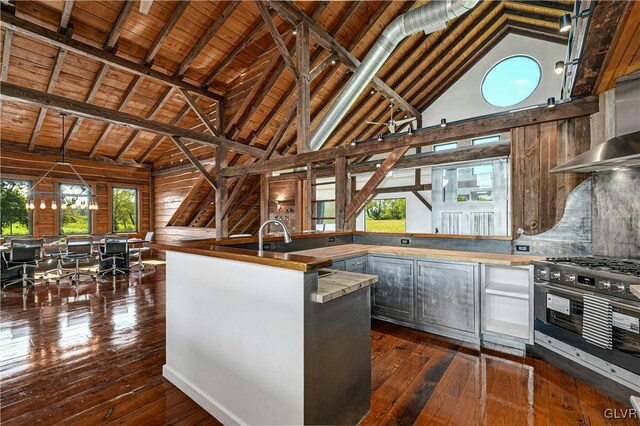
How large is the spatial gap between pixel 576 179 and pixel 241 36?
5585 mm

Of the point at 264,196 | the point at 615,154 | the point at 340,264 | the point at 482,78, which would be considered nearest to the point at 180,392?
the point at 340,264

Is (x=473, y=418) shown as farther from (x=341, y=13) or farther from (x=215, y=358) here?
(x=341, y=13)

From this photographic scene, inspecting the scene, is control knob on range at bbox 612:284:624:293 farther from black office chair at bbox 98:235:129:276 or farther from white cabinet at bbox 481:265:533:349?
black office chair at bbox 98:235:129:276

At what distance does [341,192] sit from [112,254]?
570 cm

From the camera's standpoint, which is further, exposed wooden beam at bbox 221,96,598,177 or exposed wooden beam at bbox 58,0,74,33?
exposed wooden beam at bbox 58,0,74,33

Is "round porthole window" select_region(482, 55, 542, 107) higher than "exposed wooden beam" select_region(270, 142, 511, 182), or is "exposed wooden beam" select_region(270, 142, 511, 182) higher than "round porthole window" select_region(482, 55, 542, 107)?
"round porthole window" select_region(482, 55, 542, 107)

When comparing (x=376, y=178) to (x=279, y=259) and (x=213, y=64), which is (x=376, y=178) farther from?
(x=213, y=64)

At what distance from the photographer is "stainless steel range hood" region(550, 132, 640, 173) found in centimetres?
201

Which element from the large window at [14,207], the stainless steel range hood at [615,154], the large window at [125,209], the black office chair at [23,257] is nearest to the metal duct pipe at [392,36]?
the stainless steel range hood at [615,154]

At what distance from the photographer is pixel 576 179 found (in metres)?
2.68

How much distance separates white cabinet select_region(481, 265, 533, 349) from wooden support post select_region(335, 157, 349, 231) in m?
2.27

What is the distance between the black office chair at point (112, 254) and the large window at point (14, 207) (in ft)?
8.51

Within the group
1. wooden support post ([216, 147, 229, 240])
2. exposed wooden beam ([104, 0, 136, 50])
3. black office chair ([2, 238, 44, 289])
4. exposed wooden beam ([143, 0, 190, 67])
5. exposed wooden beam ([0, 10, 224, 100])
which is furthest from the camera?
wooden support post ([216, 147, 229, 240])

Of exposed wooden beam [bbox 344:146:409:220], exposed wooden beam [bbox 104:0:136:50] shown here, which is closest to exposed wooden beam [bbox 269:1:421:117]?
exposed wooden beam [bbox 104:0:136:50]
